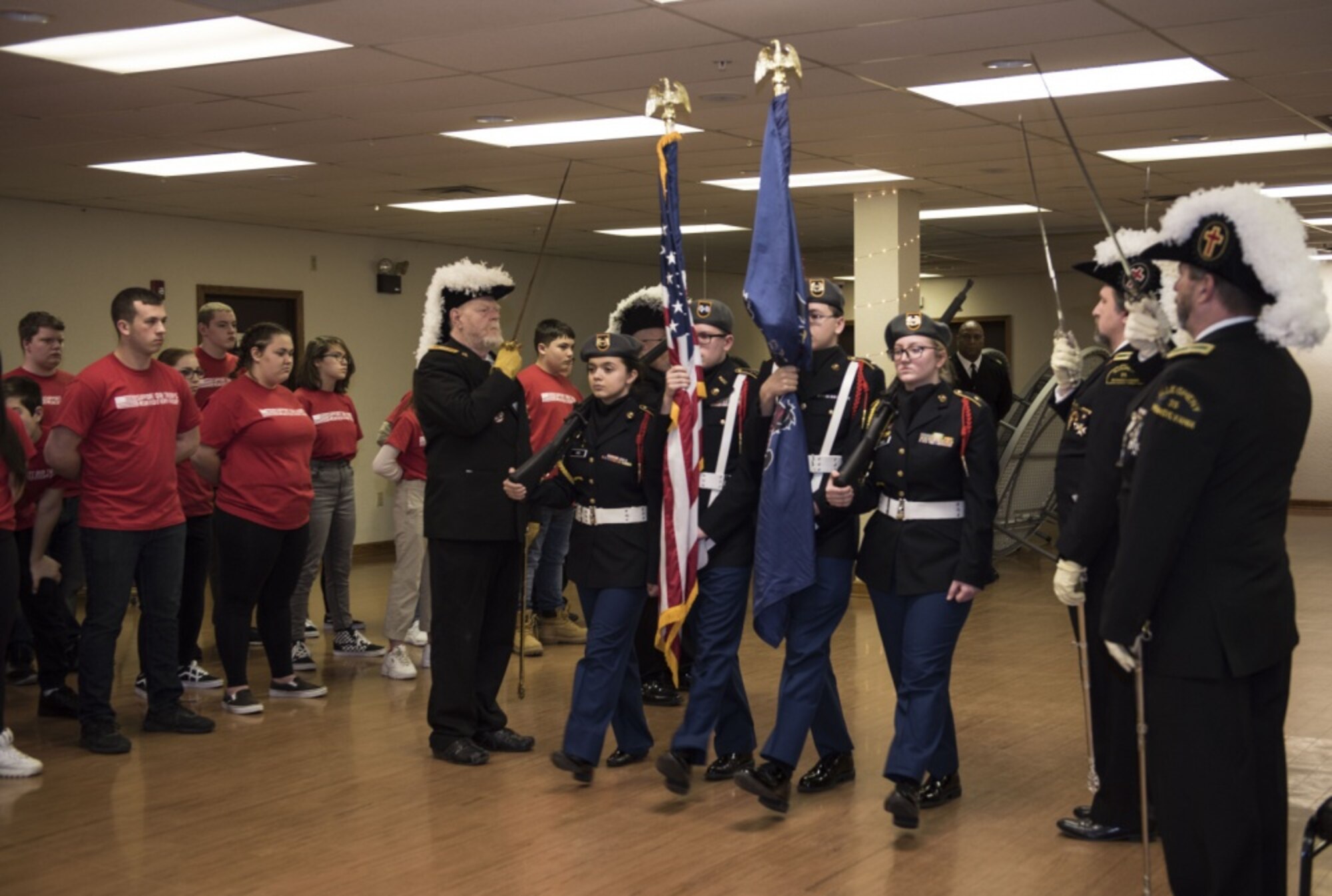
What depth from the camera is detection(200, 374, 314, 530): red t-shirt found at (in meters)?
6.14

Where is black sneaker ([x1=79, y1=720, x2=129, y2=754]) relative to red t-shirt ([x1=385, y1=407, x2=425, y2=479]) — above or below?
below

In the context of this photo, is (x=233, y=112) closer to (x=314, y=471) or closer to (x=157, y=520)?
(x=314, y=471)

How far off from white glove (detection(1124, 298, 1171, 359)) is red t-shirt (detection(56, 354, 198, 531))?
11.4 ft

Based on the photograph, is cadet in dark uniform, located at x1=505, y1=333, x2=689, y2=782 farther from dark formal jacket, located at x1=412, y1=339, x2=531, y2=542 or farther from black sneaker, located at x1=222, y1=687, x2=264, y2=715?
black sneaker, located at x1=222, y1=687, x2=264, y2=715

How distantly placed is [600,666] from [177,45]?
3.02 m

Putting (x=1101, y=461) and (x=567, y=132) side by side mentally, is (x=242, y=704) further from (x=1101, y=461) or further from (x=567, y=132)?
(x=1101, y=461)

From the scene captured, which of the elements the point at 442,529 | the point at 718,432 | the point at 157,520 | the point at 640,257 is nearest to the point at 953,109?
the point at 718,432

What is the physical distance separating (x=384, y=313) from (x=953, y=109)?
7145mm

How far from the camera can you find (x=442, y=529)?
525cm

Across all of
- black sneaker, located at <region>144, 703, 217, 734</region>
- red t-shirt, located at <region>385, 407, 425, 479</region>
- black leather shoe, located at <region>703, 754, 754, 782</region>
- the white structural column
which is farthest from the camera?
the white structural column

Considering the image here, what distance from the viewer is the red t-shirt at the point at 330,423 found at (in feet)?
24.4

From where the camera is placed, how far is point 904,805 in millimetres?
4391

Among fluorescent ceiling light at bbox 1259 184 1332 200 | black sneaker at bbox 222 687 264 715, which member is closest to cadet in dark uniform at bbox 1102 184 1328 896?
black sneaker at bbox 222 687 264 715

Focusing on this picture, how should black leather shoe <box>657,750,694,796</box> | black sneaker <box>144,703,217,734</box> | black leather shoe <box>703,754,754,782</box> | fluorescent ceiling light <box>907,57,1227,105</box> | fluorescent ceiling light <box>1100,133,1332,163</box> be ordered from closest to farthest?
black leather shoe <box>657,750,694,796</box> < black leather shoe <box>703,754,754,782</box> < black sneaker <box>144,703,217,734</box> < fluorescent ceiling light <box>907,57,1227,105</box> < fluorescent ceiling light <box>1100,133,1332,163</box>
